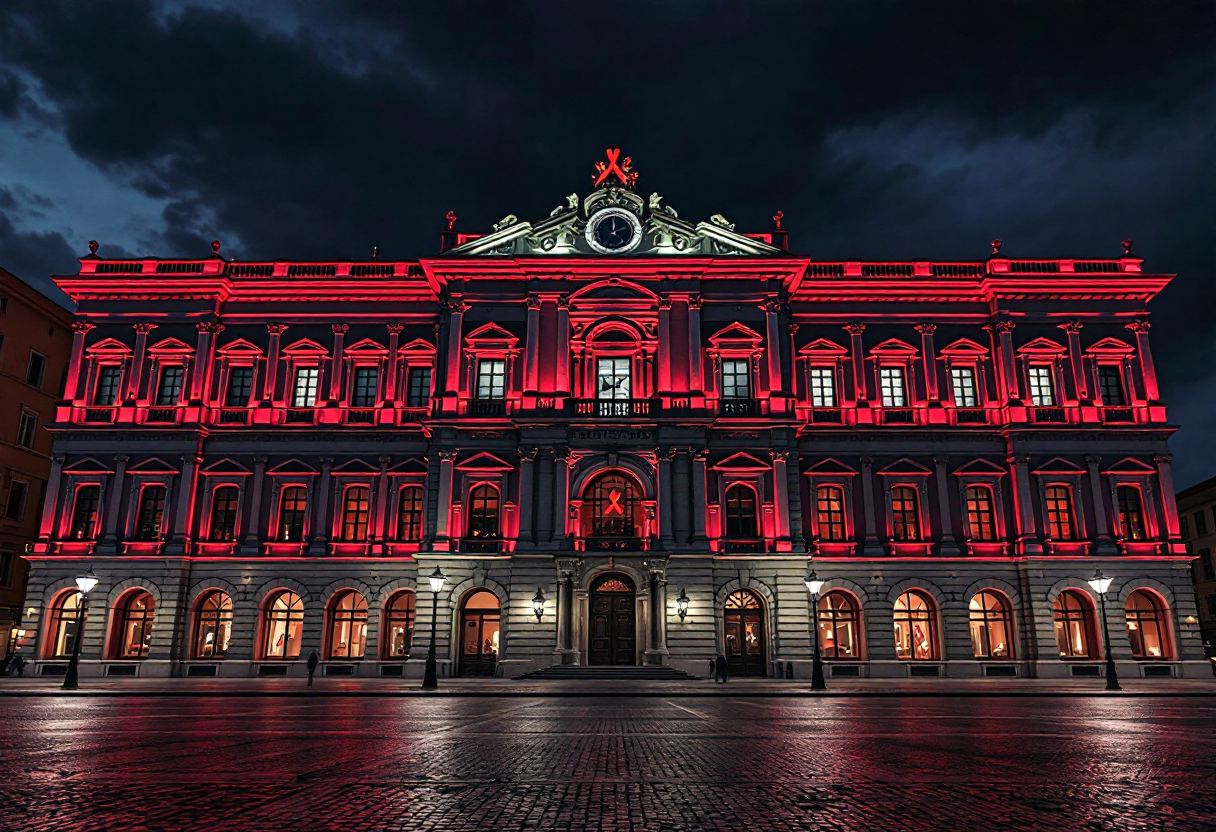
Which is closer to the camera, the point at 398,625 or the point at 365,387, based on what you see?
the point at 398,625

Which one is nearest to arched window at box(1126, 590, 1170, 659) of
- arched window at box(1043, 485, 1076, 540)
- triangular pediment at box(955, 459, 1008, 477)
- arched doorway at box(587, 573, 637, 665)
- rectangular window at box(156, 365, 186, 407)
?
arched window at box(1043, 485, 1076, 540)

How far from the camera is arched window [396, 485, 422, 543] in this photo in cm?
3966

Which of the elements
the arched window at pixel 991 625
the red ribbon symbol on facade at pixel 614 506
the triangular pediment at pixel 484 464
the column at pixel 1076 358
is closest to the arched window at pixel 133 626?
the triangular pediment at pixel 484 464

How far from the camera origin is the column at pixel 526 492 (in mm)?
36688

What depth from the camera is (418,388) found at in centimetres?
4184

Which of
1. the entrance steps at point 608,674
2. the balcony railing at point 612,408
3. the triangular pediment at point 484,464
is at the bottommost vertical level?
the entrance steps at point 608,674

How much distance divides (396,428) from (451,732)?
28.3 meters

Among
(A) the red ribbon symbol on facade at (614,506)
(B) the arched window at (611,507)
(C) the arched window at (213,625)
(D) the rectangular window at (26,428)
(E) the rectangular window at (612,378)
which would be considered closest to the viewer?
(B) the arched window at (611,507)

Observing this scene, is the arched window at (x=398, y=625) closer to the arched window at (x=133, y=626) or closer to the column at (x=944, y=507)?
the arched window at (x=133, y=626)

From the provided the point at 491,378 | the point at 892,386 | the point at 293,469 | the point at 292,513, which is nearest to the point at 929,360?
the point at 892,386

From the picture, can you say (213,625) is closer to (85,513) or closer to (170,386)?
(85,513)

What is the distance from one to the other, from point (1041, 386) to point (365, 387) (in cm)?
3222

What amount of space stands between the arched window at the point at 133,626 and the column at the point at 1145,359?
46764 mm

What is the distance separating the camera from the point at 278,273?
4256 cm
